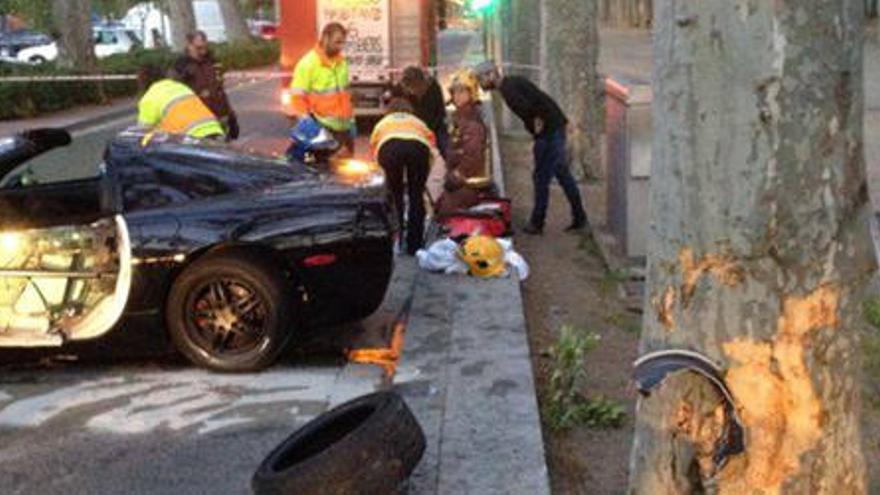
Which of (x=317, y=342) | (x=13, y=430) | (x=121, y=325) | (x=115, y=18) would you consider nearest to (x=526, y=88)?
(x=317, y=342)

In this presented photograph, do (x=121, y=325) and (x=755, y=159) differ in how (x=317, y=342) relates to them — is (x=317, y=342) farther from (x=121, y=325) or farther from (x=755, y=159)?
(x=755, y=159)

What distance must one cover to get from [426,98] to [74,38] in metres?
18.8

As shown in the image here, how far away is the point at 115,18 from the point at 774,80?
72.2 metres

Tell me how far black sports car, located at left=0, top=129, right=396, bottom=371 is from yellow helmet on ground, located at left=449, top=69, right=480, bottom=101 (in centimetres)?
341

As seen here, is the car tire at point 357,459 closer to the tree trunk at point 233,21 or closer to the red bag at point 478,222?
the red bag at point 478,222

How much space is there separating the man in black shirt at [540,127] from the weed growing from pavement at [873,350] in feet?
10.9

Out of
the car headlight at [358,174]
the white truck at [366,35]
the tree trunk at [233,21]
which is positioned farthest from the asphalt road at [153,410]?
the tree trunk at [233,21]

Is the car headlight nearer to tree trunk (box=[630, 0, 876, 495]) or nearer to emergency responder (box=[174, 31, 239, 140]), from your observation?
tree trunk (box=[630, 0, 876, 495])

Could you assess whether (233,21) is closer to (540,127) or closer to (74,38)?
(74,38)

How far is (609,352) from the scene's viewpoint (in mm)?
7520

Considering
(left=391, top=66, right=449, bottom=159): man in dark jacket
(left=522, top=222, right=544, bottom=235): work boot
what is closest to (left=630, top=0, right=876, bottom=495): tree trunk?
(left=391, top=66, right=449, bottom=159): man in dark jacket

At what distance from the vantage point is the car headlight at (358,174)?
25.3 feet

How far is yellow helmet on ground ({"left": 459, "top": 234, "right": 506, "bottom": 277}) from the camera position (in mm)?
8805

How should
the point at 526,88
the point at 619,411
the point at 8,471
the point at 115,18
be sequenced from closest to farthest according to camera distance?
1. the point at 8,471
2. the point at 619,411
3. the point at 526,88
4. the point at 115,18
